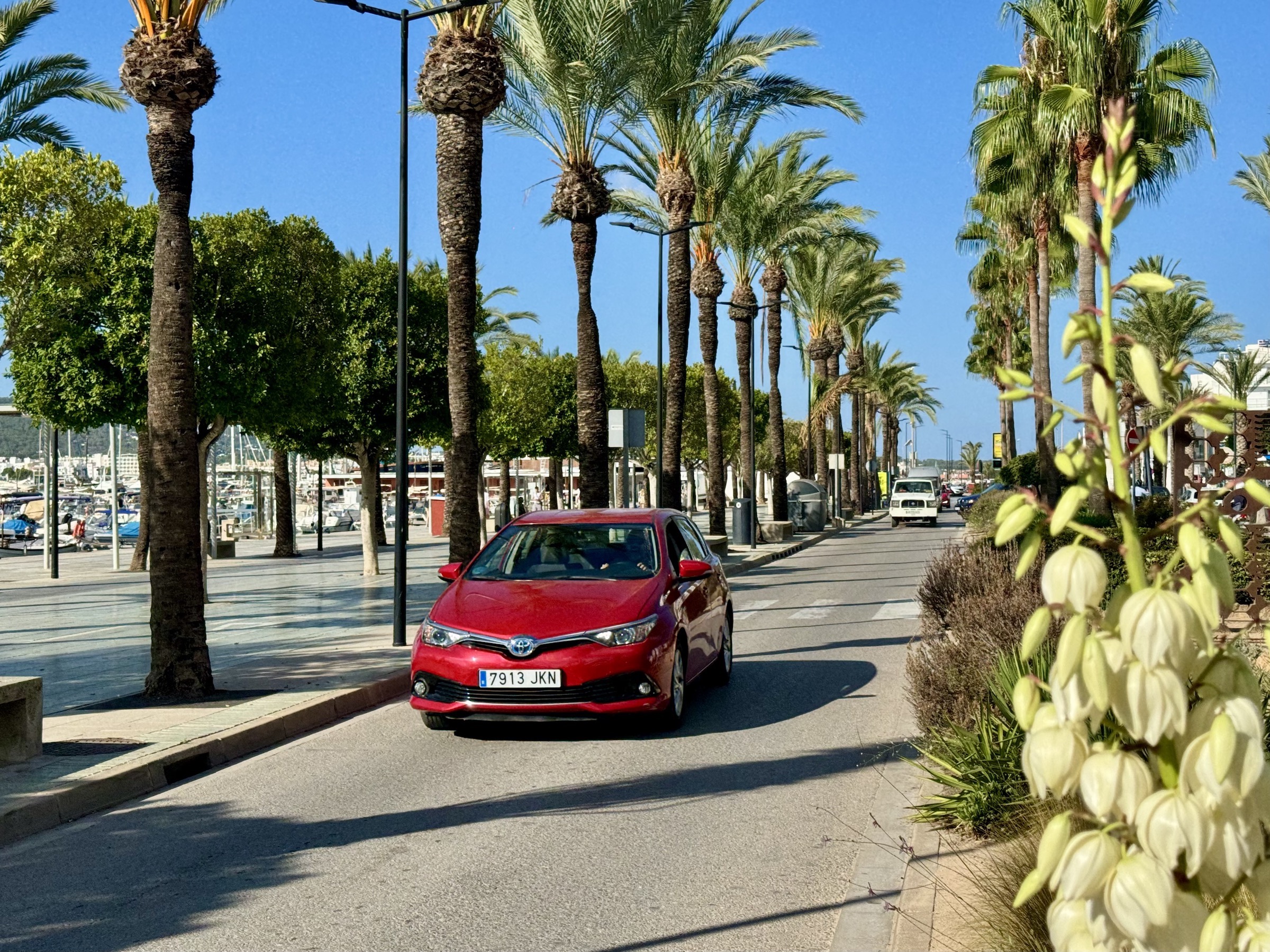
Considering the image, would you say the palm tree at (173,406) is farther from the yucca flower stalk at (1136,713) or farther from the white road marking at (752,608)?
the yucca flower stalk at (1136,713)

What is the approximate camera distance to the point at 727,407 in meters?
79.9

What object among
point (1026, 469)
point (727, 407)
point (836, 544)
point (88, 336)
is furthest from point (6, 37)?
point (727, 407)

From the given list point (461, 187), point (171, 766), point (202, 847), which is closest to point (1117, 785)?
point (202, 847)

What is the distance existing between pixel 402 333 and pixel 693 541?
4942mm

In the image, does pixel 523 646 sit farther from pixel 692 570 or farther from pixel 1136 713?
pixel 1136 713

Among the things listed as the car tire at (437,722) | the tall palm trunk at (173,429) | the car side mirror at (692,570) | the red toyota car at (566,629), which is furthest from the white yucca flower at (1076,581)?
the tall palm trunk at (173,429)

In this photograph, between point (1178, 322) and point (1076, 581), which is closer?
point (1076, 581)

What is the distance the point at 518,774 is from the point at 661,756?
40.9 inches

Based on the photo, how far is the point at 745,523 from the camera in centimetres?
3878

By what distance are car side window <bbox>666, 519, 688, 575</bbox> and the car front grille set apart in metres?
1.53

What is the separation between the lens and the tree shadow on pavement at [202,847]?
570 centimetres

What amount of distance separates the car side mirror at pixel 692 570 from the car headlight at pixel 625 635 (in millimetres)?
1097

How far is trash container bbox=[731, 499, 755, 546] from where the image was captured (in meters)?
37.7

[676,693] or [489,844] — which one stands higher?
[676,693]
